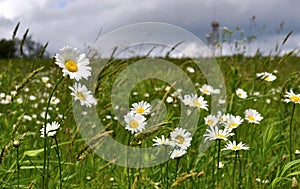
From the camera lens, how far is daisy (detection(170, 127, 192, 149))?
3.84 feet

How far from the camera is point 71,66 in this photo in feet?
2.84

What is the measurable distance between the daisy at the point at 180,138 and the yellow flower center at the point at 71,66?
1.36 feet

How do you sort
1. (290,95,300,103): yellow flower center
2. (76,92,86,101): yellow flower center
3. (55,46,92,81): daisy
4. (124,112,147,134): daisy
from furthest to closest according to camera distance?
(290,95,300,103): yellow flower center → (124,112,147,134): daisy → (76,92,86,101): yellow flower center → (55,46,92,81): daisy

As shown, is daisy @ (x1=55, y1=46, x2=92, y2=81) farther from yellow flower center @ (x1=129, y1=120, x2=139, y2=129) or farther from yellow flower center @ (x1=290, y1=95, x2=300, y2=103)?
yellow flower center @ (x1=290, y1=95, x2=300, y2=103)

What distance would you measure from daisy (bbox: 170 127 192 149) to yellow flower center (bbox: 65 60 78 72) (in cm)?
41

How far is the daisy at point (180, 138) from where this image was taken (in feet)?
3.84

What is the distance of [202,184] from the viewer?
1451mm

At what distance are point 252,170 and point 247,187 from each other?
0.39ft

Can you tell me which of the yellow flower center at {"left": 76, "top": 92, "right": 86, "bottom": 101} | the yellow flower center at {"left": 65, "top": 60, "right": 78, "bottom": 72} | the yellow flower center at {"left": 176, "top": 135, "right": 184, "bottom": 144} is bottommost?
the yellow flower center at {"left": 176, "top": 135, "right": 184, "bottom": 144}

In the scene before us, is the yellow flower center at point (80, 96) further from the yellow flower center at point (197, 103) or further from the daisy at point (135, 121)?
the yellow flower center at point (197, 103)

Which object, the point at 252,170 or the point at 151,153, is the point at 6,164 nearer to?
the point at 151,153

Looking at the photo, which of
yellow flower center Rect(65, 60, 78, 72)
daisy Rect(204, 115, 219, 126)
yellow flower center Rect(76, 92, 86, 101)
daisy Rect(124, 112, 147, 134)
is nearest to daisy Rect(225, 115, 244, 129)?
daisy Rect(204, 115, 219, 126)

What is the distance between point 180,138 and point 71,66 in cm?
47

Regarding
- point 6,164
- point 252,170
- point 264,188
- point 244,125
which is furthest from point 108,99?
point 264,188
